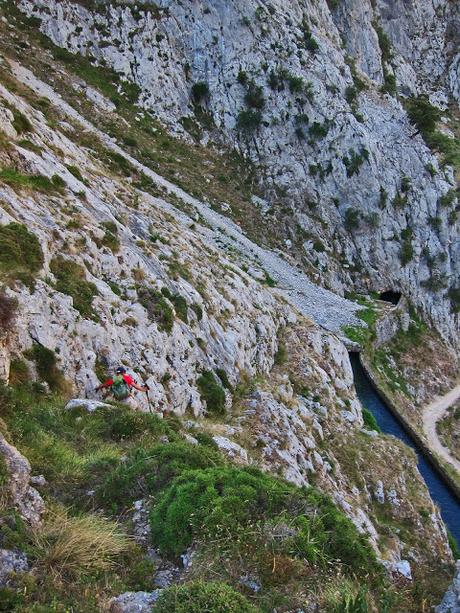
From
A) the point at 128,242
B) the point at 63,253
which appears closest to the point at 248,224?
the point at 128,242

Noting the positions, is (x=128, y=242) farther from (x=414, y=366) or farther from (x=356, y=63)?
(x=356, y=63)

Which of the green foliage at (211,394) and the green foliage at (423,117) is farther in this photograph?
the green foliage at (423,117)

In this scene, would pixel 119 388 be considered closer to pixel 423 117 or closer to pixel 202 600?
pixel 202 600

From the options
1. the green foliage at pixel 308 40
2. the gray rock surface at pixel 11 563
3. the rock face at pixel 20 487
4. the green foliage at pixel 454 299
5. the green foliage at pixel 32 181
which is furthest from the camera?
the green foliage at pixel 308 40

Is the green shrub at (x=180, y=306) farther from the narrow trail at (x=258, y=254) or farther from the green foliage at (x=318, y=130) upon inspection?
the green foliage at (x=318, y=130)

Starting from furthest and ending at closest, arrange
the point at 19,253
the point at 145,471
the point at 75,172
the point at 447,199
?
1. the point at 447,199
2. the point at 75,172
3. the point at 19,253
4. the point at 145,471

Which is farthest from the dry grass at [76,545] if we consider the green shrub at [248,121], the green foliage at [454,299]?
the green foliage at [454,299]

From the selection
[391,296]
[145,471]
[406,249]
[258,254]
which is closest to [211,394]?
[145,471]
